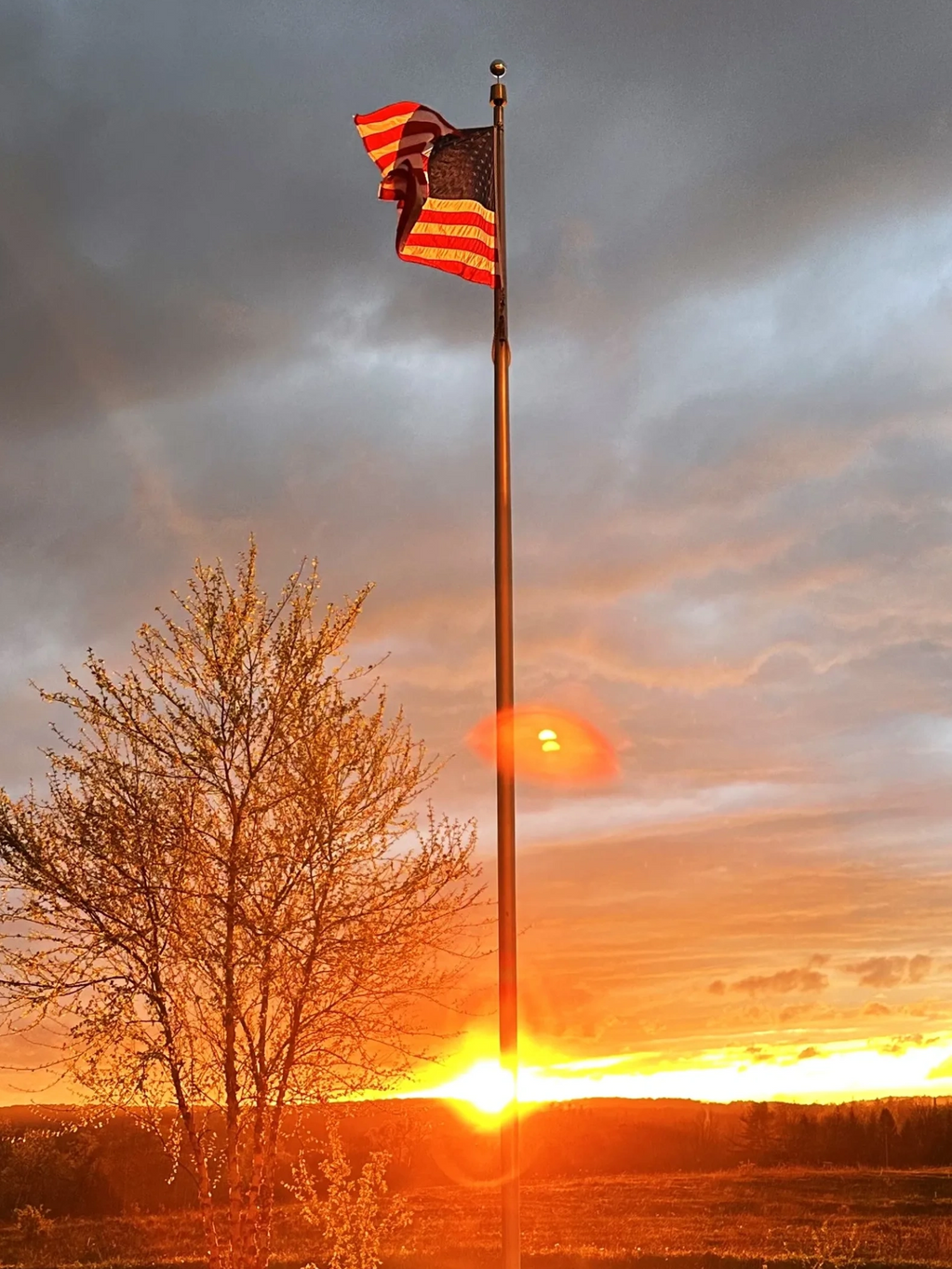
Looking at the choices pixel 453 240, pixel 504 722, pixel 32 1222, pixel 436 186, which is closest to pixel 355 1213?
pixel 504 722

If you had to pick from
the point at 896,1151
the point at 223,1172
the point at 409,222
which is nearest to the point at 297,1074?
the point at 223,1172

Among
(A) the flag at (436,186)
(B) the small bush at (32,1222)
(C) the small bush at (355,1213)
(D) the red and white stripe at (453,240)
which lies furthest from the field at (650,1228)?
(A) the flag at (436,186)

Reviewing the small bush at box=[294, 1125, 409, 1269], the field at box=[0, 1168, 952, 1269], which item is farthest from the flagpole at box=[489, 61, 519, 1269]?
the field at box=[0, 1168, 952, 1269]

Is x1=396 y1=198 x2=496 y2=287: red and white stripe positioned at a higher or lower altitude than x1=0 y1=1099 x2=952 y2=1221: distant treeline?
higher

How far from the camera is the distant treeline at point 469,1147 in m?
19.7

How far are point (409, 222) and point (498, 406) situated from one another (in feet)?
6.88

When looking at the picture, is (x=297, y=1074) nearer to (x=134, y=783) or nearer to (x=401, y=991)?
(x=401, y=991)

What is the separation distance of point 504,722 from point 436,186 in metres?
5.59

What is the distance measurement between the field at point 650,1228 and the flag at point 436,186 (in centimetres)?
1779

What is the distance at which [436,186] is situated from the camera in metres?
14.1

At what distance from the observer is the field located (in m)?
34.7

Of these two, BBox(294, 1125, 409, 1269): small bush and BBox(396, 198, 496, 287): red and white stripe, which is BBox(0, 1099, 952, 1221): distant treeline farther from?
BBox(396, 198, 496, 287): red and white stripe

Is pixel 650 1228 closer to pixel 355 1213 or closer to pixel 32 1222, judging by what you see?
pixel 32 1222

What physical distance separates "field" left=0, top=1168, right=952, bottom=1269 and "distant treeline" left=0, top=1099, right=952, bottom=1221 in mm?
957
